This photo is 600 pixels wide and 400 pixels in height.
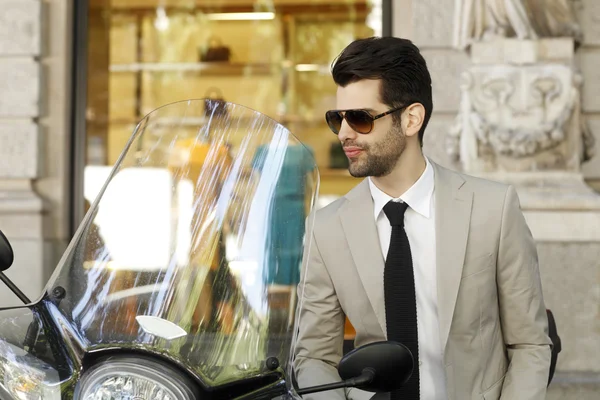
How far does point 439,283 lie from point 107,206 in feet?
3.09

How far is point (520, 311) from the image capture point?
2.53 m

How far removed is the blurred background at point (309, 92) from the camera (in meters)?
5.61

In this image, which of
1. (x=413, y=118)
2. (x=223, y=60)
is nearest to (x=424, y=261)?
(x=413, y=118)

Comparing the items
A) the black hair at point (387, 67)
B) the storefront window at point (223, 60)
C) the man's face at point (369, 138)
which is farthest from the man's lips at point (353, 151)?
the storefront window at point (223, 60)

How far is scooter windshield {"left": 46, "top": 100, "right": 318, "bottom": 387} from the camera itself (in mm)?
1866

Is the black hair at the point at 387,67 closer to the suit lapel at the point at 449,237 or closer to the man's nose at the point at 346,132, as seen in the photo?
the man's nose at the point at 346,132

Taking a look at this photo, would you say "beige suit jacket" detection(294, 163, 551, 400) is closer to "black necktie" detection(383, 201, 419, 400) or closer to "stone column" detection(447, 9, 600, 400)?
"black necktie" detection(383, 201, 419, 400)

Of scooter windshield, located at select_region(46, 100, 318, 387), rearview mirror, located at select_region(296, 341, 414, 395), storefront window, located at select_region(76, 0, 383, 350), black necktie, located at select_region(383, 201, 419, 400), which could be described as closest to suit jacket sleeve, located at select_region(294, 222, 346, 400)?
black necktie, located at select_region(383, 201, 419, 400)

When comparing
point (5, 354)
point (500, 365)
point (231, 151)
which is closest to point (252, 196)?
point (231, 151)

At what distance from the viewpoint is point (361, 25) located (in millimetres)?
7605

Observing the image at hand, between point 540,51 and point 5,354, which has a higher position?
point 540,51

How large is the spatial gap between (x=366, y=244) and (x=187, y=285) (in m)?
0.84

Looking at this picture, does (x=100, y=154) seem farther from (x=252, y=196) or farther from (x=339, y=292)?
(x=252, y=196)

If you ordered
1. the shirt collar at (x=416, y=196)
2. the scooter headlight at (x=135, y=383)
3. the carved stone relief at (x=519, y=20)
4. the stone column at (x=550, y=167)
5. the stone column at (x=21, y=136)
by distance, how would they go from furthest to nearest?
the stone column at (x=21, y=136) < the carved stone relief at (x=519, y=20) < the stone column at (x=550, y=167) < the shirt collar at (x=416, y=196) < the scooter headlight at (x=135, y=383)
